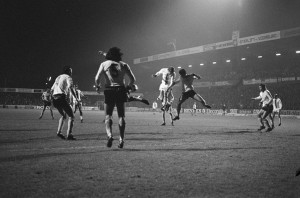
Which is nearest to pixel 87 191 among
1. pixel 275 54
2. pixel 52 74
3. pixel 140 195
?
pixel 140 195

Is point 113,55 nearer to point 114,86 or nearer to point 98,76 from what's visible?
point 98,76

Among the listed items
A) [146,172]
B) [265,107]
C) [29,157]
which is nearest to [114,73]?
[29,157]

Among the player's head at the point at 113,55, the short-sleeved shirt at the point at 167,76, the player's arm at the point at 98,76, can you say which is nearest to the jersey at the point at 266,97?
the short-sleeved shirt at the point at 167,76

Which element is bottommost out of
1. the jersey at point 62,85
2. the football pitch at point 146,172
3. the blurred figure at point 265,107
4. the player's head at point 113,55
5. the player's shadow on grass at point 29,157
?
the football pitch at point 146,172

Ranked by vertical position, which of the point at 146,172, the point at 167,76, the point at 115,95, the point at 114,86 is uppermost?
the point at 167,76

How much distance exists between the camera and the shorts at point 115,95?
7.55 m

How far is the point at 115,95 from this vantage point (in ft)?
24.8

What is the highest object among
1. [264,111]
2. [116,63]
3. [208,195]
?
[116,63]

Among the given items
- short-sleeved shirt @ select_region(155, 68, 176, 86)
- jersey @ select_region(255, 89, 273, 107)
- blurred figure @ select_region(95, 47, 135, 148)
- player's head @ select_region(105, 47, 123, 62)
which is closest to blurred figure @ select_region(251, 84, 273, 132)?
jersey @ select_region(255, 89, 273, 107)

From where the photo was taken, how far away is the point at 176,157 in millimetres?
6277

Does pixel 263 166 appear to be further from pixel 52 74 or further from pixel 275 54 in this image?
pixel 52 74

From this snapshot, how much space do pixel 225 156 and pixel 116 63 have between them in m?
3.40

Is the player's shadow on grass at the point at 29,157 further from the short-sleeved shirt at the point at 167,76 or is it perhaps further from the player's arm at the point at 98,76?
the short-sleeved shirt at the point at 167,76

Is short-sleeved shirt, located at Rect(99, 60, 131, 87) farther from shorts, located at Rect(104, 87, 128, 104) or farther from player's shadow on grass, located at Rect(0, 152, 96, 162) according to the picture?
player's shadow on grass, located at Rect(0, 152, 96, 162)
